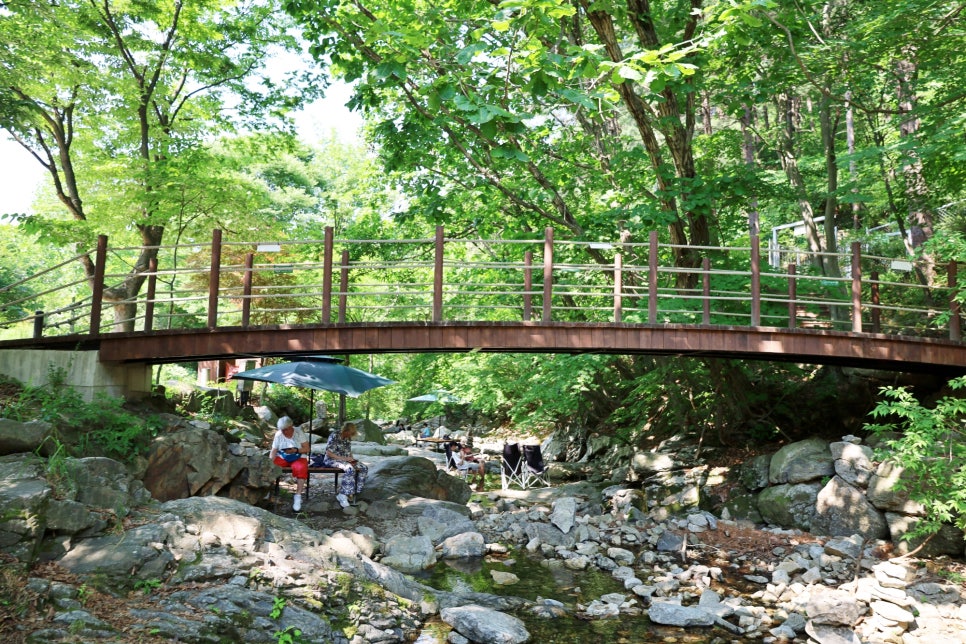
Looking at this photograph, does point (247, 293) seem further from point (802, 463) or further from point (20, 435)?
point (802, 463)

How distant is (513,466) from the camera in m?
14.6

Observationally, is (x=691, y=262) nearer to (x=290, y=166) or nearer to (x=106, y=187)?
(x=106, y=187)

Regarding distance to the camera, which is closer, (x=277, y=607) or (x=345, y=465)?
(x=277, y=607)

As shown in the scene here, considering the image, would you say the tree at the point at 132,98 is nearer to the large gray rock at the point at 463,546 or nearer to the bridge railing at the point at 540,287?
the bridge railing at the point at 540,287

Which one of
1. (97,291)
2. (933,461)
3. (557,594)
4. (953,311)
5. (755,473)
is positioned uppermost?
(953,311)

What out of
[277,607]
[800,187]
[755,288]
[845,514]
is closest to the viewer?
[277,607]

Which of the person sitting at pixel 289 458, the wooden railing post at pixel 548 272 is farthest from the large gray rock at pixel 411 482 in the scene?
the wooden railing post at pixel 548 272

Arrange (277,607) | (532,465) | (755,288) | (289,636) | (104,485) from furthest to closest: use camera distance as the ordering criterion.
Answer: (532,465) → (755,288) → (104,485) → (277,607) → (289,636)

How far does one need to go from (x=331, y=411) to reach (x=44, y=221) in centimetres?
1441

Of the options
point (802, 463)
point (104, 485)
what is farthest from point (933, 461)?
point (104, 485)

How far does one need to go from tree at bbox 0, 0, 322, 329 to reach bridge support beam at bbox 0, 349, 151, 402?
3618 mm

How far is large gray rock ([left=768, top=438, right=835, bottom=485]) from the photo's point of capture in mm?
10406

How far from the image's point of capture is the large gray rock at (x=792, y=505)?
10.2 meters

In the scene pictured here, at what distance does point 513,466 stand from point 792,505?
229 inches
